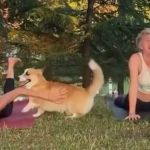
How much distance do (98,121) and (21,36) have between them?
623cm

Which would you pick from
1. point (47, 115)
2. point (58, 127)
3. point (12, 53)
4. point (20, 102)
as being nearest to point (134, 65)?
point (58, 127)

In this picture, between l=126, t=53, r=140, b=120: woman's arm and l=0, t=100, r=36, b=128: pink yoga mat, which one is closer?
l=126, t=53, r=140, b=120: woman's arm

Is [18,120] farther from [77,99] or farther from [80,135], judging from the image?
[80,135]

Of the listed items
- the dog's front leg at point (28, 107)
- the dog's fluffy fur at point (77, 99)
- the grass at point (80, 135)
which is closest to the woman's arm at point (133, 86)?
the grass at point (80, 135)

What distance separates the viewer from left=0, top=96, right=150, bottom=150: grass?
405cm

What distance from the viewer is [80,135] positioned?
15.0ft

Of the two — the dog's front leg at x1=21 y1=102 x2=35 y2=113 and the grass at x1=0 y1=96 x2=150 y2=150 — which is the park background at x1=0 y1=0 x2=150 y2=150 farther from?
the grass at x1=0 y1=96 x2=150 y2=150

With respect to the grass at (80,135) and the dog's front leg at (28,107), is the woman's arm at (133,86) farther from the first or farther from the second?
the dog's front leg at (28,107)

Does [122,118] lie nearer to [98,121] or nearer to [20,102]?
[98,121]

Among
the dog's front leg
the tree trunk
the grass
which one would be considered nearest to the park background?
the tree trunk

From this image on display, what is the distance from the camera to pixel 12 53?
459 inches

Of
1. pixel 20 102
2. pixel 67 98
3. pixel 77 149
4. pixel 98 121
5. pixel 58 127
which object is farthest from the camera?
pixel 20 102

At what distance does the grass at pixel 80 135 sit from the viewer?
13.3 feet

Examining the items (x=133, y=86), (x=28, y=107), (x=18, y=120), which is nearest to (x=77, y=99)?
(x=28, y=107)
